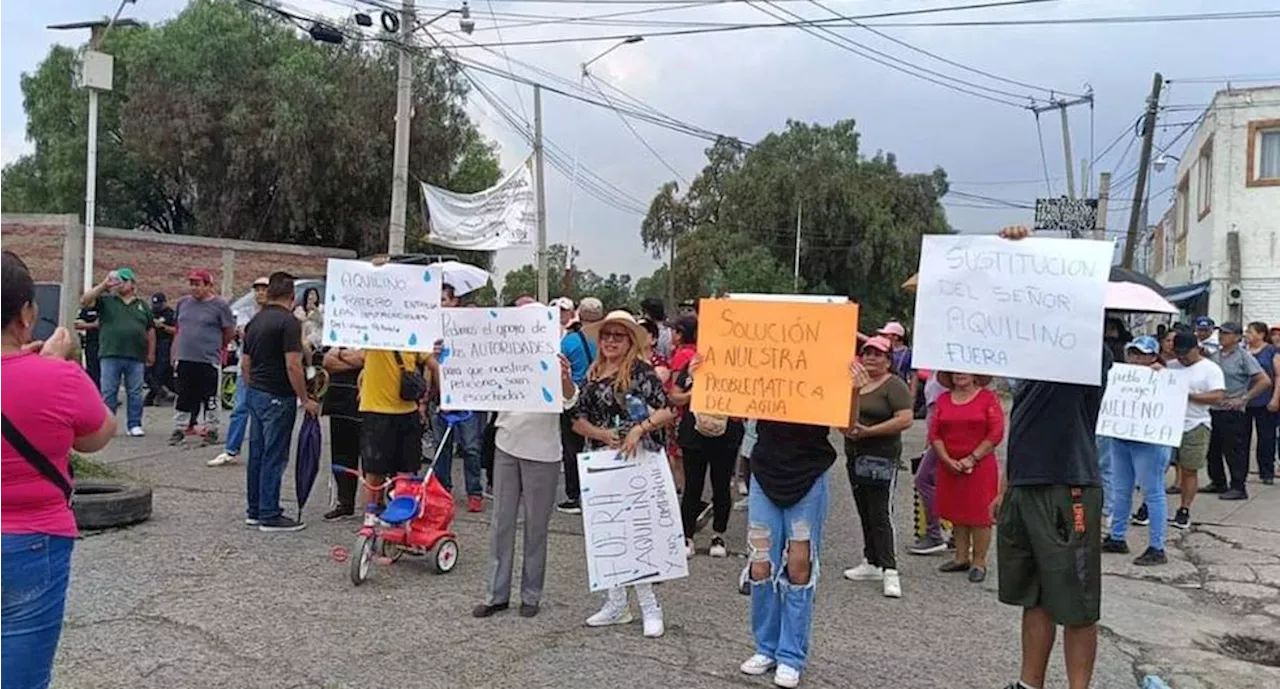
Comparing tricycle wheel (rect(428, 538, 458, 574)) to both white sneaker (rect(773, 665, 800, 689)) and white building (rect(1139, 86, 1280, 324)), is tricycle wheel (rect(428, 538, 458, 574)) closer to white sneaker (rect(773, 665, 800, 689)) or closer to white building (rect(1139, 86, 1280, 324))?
white sneaker (rect(773, 665, 800, 689))

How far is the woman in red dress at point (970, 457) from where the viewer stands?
23.6ft

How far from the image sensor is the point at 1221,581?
25.5 ft

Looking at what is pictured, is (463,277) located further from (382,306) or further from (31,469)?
(31,469)

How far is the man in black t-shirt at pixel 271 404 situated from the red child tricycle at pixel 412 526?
1.16m

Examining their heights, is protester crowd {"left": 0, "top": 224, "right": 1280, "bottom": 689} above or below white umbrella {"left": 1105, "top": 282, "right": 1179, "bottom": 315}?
below

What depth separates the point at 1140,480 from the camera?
27.4ft

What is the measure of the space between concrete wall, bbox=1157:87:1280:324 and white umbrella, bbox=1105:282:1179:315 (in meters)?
23.3

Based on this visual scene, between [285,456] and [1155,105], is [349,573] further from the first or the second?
[1155,105]

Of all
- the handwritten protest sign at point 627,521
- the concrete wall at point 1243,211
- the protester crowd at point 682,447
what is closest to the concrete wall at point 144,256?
the protester crowd at point 682,447

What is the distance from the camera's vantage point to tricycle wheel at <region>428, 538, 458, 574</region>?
6762 mm

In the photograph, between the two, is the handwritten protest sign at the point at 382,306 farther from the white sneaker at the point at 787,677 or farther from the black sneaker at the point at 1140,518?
the black sneaker at the point at 1140,518

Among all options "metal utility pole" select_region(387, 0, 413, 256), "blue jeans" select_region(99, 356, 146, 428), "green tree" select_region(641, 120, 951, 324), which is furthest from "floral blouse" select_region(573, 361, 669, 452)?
"green tree" select_region(641, 120, 951, 324)

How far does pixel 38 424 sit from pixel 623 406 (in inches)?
120

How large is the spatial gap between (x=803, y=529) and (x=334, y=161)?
29.0m
